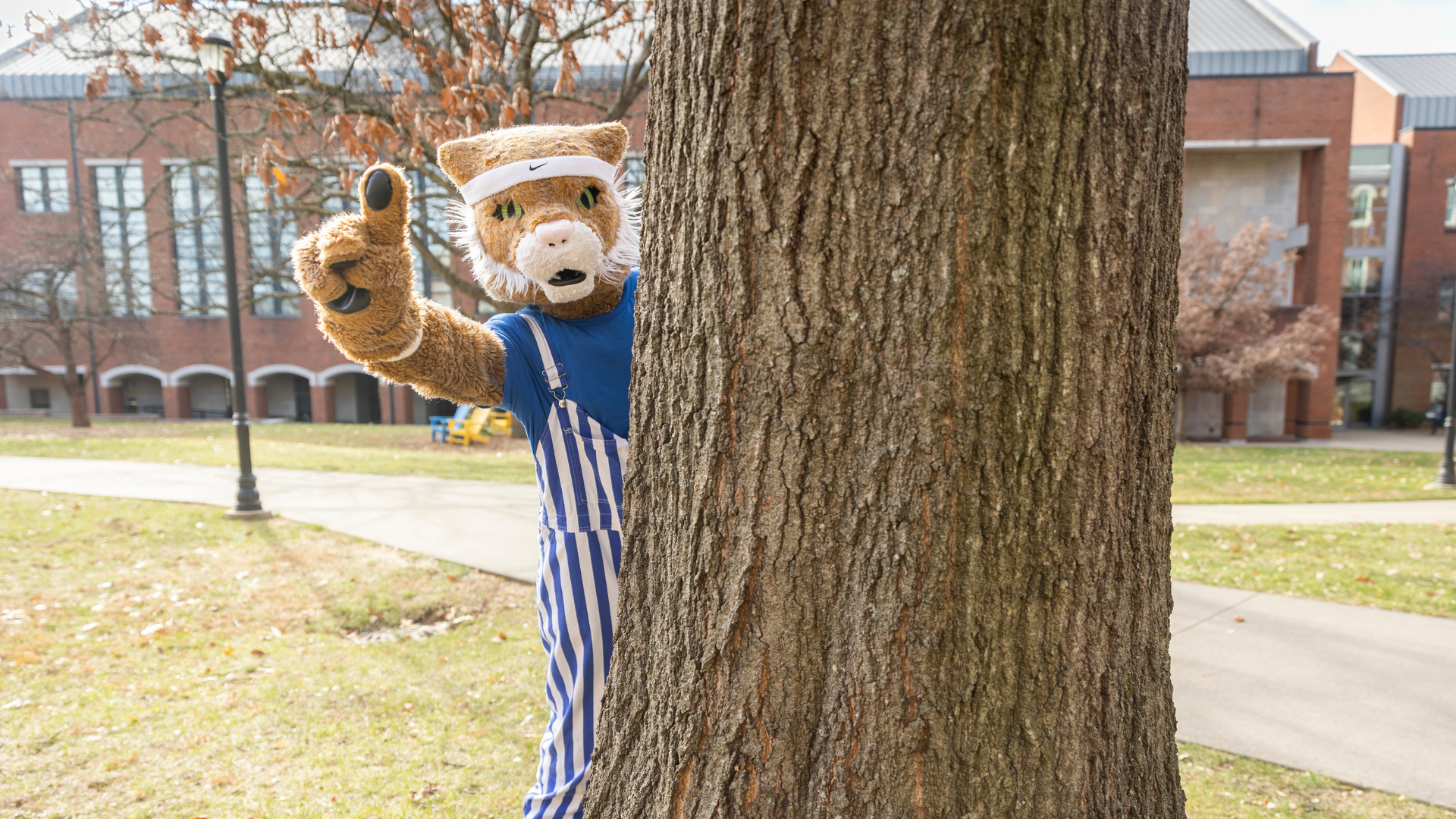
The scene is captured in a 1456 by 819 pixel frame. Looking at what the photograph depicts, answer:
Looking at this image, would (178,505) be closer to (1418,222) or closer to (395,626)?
(395,626)

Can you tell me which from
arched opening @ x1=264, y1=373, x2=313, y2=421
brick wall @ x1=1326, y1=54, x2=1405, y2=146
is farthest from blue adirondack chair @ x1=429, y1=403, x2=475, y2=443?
brick wall @ x1=1326, y1=54, x2=1405, y2=146

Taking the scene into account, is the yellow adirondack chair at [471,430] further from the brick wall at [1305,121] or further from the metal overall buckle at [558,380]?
the brick wall at [1305,121]

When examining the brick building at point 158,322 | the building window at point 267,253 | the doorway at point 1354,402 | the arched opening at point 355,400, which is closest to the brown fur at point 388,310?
the building window at point 267,253

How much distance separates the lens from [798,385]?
53.3 inches

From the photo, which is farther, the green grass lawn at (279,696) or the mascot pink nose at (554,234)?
the green grass lawn at (279,696)

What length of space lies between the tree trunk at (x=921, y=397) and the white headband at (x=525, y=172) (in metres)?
0.87

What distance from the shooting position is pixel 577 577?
7.14 feet

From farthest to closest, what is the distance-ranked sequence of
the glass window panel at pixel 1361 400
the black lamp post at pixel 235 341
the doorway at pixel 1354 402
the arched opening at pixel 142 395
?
1. the glass window panel at pixel 1361 400
2. the doorway at pixel 1354 402
3. the arched opening at pixel 142 395
4. the black lamp post at pixel 235 341

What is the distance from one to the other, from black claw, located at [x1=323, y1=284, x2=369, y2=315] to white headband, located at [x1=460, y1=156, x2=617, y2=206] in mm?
485

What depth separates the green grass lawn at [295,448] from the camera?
1280 centimetres

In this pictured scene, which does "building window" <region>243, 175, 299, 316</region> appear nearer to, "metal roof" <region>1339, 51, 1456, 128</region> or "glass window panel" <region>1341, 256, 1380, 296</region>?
"glass window panel" <region>1341, 256, 1380, 296</region>

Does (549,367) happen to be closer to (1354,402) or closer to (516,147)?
(516,147)

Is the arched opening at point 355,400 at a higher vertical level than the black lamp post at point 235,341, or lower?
lower

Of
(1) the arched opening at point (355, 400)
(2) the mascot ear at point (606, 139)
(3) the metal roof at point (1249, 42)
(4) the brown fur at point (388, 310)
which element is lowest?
(1) the arched opening at point (355, 400)
